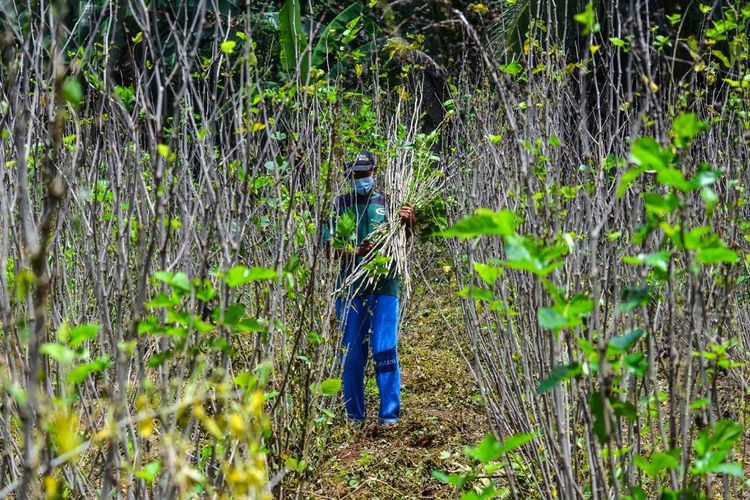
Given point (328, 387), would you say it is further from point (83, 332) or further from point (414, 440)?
point (414, 440)

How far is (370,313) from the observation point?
4242mm

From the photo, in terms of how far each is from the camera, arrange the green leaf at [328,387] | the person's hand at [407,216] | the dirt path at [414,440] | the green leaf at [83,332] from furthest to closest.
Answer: the person's hand at [407,216], the dirt path at [414,440], the green leaf at [328,387], the green leaf at [83,332]

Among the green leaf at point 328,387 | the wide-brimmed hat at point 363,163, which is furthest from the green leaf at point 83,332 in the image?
the wide-brimmed hat at point 363,163

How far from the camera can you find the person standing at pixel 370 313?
4.28 metres

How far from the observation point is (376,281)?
171 inches

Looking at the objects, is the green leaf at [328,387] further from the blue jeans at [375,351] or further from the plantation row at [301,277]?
the blue jeans at [375,351]

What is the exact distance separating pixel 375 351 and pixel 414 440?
551mm

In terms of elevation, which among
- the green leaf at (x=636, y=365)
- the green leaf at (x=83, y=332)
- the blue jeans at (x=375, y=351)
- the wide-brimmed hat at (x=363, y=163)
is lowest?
the blue jeans at (x=375, y=351)

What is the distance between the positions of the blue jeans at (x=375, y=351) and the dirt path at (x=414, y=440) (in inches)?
5.3

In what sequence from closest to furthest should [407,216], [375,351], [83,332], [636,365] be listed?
[83,332] < [636,365] < [407,216] < [375,351]

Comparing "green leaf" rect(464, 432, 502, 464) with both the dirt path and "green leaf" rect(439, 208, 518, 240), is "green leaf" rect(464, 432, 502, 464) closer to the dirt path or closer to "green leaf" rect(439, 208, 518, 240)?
"green leaf" rect(439, 208, 518, 240)

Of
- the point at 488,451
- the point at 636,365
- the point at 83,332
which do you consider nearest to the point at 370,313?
the point at 488,451

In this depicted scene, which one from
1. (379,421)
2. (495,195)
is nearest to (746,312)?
(495,195)

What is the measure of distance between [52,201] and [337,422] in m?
3.68
